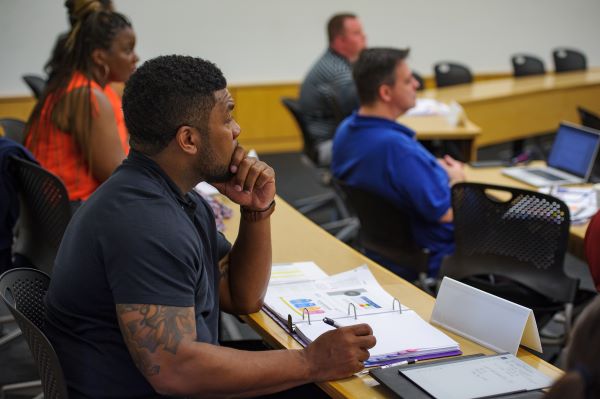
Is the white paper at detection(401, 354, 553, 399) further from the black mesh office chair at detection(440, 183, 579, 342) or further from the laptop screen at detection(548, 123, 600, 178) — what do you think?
the laptop screen at detection(548, 123, 600, 178)

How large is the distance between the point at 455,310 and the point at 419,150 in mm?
1393

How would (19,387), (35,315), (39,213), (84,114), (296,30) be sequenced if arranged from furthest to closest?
(296,30), (84,114), (19,387), (39,213), (35,315)

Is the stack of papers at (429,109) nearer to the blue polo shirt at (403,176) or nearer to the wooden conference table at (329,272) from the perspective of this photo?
the blue polo shirt at (403,176)

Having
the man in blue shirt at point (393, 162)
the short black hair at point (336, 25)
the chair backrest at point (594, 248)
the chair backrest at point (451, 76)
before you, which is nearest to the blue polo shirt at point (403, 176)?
the man in blue shirt at point (393, 162)

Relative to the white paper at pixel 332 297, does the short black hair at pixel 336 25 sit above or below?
above

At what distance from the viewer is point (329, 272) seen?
220cm

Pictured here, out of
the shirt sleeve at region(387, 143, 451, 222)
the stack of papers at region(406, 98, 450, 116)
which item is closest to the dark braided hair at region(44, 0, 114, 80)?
the shirt sleeve at region(387, 143, 451, 222)

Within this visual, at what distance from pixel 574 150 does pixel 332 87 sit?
2.08 meters

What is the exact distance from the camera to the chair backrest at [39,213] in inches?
96.1

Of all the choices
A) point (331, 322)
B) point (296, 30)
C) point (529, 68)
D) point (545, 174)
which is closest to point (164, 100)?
point (331, 322)

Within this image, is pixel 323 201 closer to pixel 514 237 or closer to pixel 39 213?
pixel 514 237

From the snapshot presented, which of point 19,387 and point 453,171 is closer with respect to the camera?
point 19,387

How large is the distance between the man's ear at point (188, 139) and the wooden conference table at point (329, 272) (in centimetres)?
49

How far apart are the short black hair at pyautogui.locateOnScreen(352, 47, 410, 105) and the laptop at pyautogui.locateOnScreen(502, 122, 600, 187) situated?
0.75 meters
